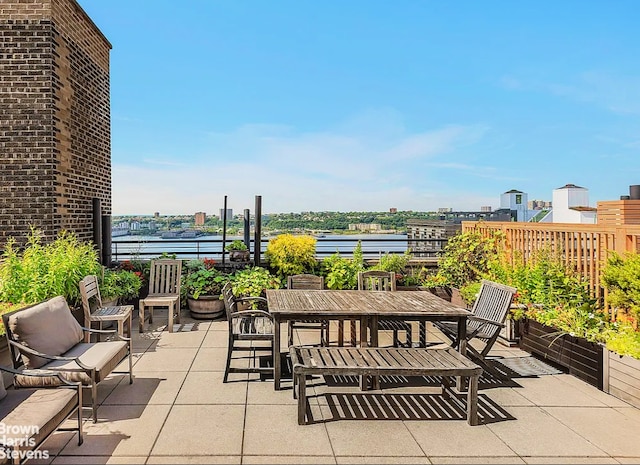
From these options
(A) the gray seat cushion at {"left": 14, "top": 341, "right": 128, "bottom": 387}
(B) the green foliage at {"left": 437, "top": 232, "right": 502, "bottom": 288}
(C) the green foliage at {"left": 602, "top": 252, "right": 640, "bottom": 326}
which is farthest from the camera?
(B) the green foliage at {"left": 437, "top": 232, "right": 502, "bottom": 288}

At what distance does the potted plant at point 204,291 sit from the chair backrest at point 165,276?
13.7 inches

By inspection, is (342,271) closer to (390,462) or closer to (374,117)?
(390,462)

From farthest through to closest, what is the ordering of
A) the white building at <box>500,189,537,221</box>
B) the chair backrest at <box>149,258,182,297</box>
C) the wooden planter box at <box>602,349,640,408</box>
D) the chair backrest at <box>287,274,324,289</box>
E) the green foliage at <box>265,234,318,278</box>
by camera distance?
the white building at <box>500,189,537,221</box> < the green foliage at <box>265,234,318,278</box> < the chair backrest at <box>149,258,182,297</box> < the chair backrest at <box>287,274,324,289</box> < the wooden planter box at <box>602,349,640,408</box>

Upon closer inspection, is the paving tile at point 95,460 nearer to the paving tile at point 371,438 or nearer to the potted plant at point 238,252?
the paving tile at point 371,438

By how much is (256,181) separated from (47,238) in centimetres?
789

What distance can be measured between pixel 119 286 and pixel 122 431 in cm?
422

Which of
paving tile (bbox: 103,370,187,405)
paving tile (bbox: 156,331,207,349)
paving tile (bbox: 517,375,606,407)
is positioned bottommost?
paving tile (bbox: 156,331,207,349)

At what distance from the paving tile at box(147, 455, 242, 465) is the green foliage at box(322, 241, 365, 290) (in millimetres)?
4627

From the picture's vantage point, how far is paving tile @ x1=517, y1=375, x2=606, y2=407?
3637mm

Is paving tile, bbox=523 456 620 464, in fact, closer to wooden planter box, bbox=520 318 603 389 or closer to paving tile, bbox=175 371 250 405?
wooden planter box, bbox=520 318 603 389

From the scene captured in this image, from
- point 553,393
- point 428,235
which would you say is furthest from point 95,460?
point 428,235

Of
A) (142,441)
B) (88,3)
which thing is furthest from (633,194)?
(88,3)

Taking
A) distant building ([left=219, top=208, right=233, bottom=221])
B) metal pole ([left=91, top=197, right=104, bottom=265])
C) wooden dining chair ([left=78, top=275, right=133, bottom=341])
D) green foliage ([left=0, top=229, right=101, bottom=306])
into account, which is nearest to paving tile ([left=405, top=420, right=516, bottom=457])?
wooden dining chair ([left=78, top=275, right=133, bottom=341])

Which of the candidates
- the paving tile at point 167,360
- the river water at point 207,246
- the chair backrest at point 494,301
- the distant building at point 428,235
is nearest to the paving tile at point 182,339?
the paving tile at point 167,360
